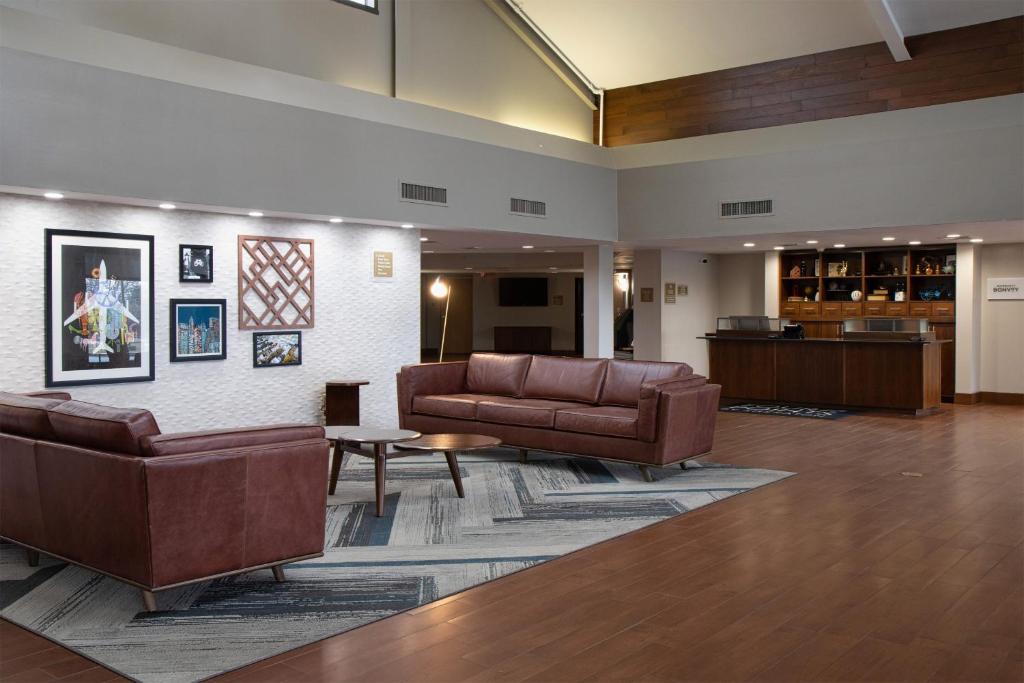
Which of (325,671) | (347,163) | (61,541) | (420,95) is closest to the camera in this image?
(325,671)

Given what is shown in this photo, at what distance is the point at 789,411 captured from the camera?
11.2 m

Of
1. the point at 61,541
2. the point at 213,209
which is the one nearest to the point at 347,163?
the point at 213,209

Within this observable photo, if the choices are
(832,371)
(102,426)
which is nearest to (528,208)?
(832,371)

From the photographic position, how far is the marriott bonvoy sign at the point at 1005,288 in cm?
1189

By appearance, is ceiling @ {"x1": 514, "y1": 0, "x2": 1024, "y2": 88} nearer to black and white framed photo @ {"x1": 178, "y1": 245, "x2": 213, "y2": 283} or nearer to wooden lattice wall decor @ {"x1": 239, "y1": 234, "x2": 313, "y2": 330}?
wooden lattice wall decor @ {"x1": 239, "y1": 234, "x2": 313, "y2": 330}

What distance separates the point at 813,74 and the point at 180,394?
306 inches

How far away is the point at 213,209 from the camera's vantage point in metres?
7.64

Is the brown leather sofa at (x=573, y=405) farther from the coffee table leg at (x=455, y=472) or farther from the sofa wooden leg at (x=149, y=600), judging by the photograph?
the sofa wooden leg at (x=149, y=600)

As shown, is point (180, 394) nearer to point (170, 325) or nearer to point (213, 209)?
point (170, 325)

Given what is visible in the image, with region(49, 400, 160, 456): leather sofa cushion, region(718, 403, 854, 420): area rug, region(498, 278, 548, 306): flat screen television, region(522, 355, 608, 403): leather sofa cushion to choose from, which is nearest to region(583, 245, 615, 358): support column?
region(718, 403, 854, 420): area rug

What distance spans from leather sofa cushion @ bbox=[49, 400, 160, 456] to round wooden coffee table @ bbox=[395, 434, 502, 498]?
85.3 inches

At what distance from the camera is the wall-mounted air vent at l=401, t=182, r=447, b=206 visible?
9.00 metres

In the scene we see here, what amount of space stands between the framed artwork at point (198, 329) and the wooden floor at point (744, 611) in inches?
164

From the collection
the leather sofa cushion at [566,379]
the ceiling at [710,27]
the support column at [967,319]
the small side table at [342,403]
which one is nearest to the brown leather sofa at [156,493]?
the leather sofa cushion at [566,379]
